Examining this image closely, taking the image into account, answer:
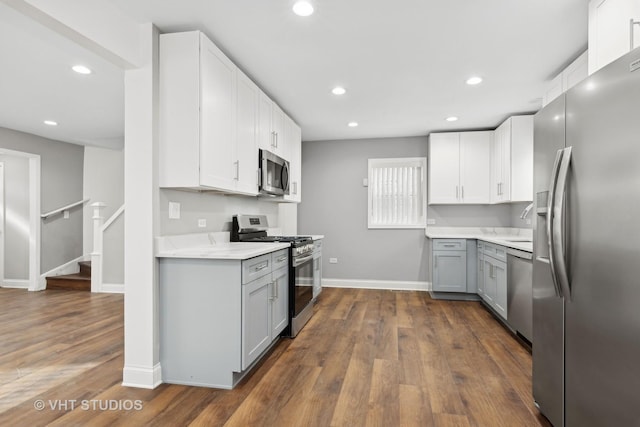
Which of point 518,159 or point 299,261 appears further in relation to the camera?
point 518,159

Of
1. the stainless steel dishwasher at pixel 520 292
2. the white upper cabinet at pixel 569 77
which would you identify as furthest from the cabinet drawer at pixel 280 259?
the white upper cabinet at pixel 569 77

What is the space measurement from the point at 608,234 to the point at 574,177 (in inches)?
12.8

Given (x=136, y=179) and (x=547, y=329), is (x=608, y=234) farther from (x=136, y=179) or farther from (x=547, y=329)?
(x=136, y=179)

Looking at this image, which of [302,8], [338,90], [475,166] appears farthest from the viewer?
[475,166]

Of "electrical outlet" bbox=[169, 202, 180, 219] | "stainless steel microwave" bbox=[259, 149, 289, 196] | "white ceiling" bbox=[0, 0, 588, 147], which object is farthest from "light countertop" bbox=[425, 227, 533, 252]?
"electrical outlet" bbox=[169, 202, 180, 219]

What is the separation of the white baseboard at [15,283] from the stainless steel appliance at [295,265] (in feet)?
13.9

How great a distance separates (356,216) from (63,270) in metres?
4.83

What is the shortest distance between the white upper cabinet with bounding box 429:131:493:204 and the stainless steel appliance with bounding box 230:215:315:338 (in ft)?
7.71

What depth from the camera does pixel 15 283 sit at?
5.50 m

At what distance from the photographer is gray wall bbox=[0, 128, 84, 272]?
5353 millimetres

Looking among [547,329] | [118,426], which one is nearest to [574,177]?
[547,329]

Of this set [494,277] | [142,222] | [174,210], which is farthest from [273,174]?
[494,277]

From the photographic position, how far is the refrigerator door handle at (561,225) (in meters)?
1.60

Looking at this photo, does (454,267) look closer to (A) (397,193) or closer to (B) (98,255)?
(A) (397,193)
